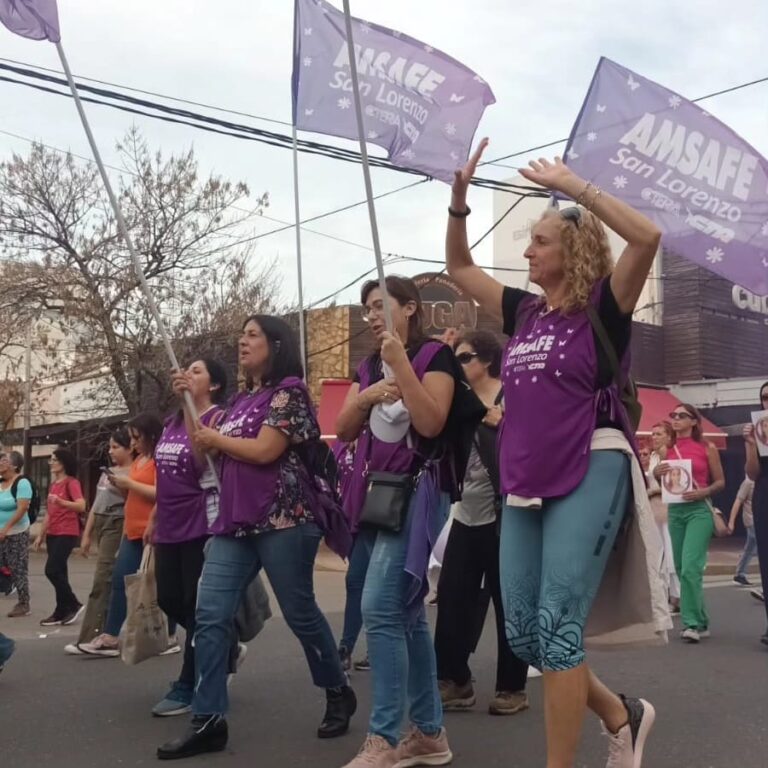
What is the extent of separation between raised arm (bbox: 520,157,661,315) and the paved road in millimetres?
1988

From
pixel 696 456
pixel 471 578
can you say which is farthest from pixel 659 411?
pixel 471 578

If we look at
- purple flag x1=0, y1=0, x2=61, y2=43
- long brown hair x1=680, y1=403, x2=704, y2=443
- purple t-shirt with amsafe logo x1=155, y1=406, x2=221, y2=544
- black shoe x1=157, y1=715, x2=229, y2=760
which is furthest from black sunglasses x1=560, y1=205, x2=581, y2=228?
long brown hair x1=680, y1=403, x2=704, y2=443

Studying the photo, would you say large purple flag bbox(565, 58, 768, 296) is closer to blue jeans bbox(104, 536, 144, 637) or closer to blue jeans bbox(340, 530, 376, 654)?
blue jeans bbox(340, 530, 376, 654)

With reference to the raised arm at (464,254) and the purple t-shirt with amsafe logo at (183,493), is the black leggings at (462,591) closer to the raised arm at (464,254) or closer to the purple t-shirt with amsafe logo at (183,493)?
the purple t-shirt with amsafe logo at (183,493)

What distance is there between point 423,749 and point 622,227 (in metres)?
2.17

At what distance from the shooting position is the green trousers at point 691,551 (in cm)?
723

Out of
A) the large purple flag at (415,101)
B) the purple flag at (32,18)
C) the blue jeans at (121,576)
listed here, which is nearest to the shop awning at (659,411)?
the large purple flag at (415,101)

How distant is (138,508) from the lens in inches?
255

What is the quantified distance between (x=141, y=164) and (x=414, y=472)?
17309mm

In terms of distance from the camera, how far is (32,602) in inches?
431

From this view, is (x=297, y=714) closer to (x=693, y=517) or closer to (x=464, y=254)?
(x=464, y=254)

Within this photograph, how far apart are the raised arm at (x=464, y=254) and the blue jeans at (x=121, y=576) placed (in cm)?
348

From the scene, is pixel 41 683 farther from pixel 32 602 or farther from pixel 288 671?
pixel 32 602

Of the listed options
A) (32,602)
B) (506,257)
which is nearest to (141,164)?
(32,602)
